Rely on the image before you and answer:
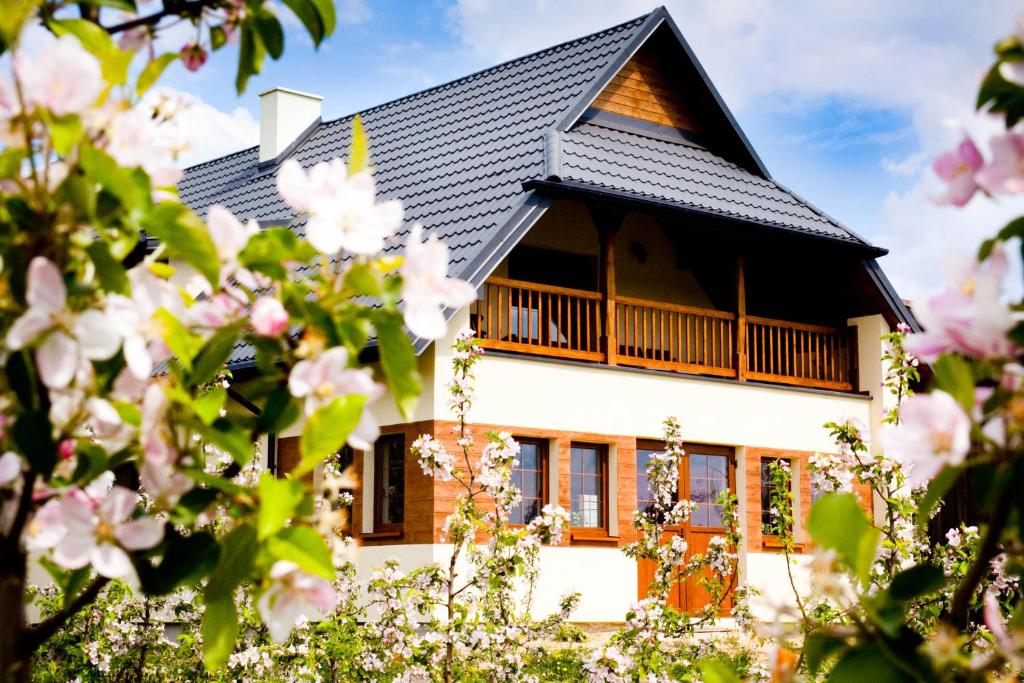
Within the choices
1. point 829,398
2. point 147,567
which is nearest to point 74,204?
point 147,567

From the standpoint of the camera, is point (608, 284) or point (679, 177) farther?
point (679, 177)

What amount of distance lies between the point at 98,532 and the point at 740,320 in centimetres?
1435

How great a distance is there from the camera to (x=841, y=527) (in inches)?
51.1

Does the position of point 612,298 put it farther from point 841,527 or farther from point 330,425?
point 841,527

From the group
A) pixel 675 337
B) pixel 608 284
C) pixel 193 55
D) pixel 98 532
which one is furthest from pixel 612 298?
pixel 98 532

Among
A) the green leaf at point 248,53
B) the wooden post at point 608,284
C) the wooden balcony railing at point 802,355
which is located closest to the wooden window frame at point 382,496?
the wooden post at point 608,284

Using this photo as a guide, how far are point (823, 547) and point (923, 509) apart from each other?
175 mm

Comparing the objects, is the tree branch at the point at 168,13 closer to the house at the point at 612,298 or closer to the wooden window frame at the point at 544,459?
the house at the point at 612,298

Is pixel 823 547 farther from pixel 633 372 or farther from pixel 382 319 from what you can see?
pixel 633 372

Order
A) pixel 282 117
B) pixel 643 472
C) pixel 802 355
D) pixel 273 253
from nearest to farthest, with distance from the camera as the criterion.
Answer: pixel 273 253 < pixel 643 472 < pixel 802 355 < pixel 282 117

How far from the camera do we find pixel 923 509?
1394 millimetres

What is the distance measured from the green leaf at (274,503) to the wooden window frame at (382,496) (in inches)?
463

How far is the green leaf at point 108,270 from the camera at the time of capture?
4.77ft

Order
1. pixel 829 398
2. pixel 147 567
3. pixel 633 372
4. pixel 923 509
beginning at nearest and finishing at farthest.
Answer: pixel 923 509 < pixel 147 567 < pixel 633 372 < pixel 829 398
